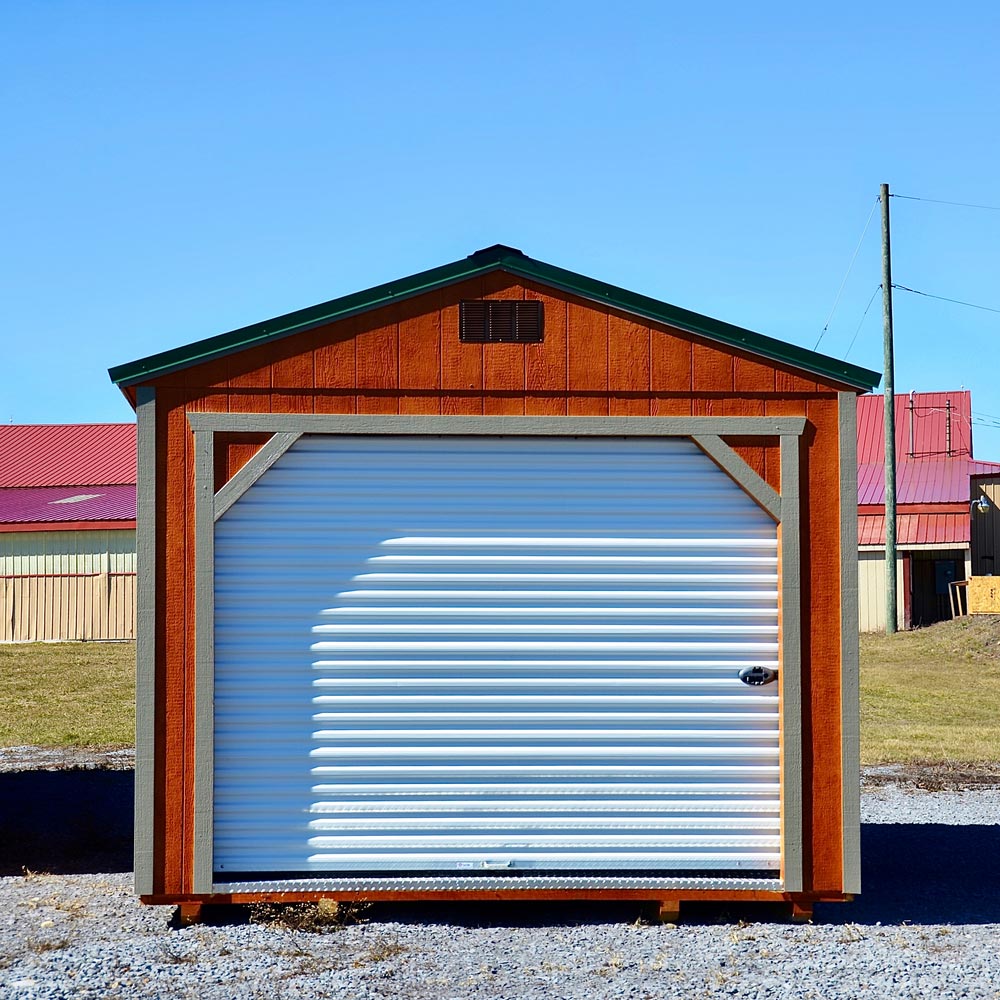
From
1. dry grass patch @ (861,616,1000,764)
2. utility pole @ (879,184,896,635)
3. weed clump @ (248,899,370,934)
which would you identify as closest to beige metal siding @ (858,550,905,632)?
utility pole @ (879,184,896,635)

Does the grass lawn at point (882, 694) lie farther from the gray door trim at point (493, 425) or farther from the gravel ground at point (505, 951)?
the gray door trim at point (493, 425)

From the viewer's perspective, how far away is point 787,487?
23.2 feet

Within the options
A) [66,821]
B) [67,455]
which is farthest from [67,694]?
[67,455]

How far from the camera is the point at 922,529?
27.9 m

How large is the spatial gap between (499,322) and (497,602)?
1.59 meters

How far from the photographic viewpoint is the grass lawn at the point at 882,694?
1434 cm

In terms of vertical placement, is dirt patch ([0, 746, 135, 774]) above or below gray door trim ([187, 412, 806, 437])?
below

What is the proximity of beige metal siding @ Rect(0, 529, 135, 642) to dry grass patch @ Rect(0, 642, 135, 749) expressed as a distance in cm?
55

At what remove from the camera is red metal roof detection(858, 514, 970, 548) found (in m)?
27.5

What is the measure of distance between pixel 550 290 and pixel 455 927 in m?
3.60

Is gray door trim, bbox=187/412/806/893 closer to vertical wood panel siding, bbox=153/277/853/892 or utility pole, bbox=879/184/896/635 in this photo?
vertical wood panel siding, bbox=153/277/853/892

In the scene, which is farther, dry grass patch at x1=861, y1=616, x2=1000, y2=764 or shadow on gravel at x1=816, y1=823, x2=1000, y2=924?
dry grass patch at x1=861, y1=616, x2=1000, y2=764

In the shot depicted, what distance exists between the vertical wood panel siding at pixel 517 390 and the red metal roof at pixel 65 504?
65.4ft

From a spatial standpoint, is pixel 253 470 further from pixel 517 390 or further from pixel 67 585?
pixel 67 585
